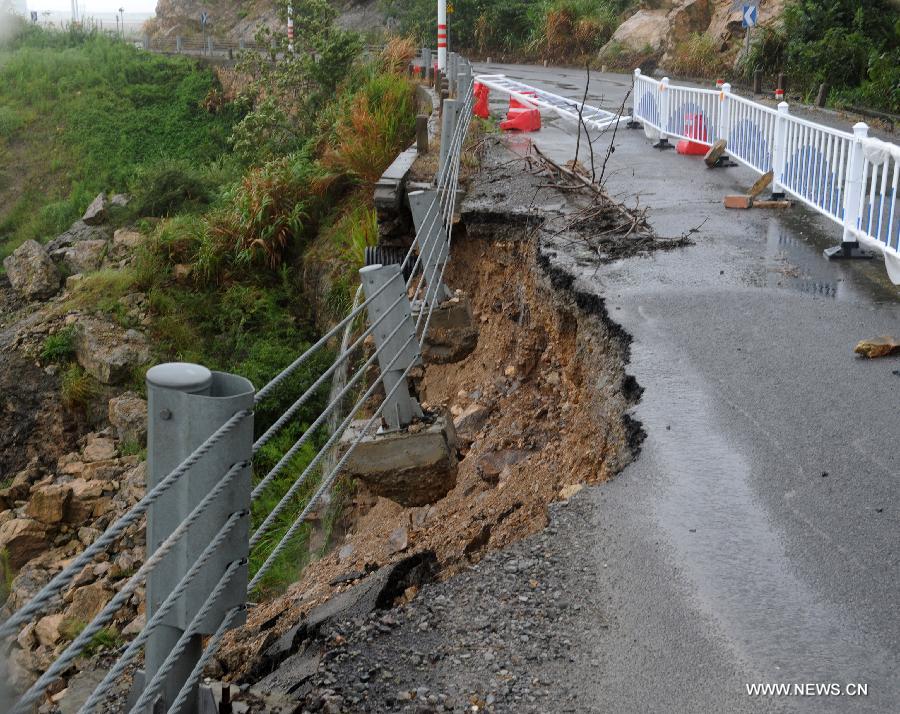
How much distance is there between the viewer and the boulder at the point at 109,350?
14938 mm

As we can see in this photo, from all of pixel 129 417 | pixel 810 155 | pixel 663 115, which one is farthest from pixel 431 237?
pixel 663 115

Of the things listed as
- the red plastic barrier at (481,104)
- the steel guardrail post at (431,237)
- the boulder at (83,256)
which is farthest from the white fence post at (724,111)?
the boulder at (83,256)

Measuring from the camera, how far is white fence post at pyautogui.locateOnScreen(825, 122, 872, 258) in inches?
344

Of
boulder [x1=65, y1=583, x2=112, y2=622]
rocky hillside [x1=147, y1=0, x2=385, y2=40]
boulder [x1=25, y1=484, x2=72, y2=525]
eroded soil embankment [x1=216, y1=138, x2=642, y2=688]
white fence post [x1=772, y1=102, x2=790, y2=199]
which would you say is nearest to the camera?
eroded soil embankment [x1=216, y1=138, x2=642, y2=688]

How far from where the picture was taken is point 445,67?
20.8 m

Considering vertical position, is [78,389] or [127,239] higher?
[127,239]

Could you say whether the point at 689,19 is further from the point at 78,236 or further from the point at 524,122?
the point at 78,236

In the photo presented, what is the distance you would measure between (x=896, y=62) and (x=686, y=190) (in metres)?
9.67

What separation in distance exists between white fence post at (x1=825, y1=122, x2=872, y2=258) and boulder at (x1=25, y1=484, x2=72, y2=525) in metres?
8.98

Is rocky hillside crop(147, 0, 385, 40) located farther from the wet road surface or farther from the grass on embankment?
the wet road surface

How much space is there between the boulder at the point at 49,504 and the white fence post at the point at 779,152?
8858 mm

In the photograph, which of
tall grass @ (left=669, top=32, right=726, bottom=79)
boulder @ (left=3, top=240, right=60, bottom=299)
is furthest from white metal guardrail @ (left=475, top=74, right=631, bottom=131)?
boulder @ (left=3, top=240, right=60, bottom=299)

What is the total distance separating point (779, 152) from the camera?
431 inches

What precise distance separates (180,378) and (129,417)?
11910 mm
